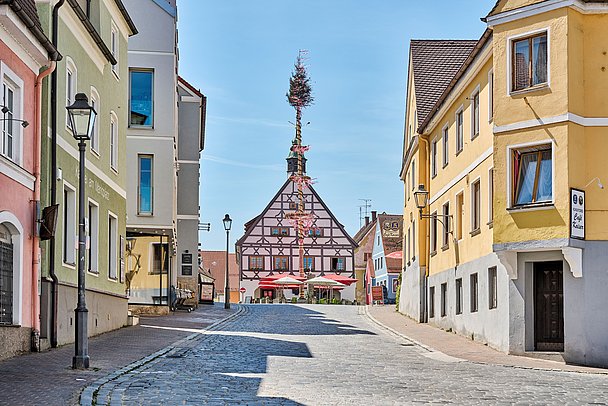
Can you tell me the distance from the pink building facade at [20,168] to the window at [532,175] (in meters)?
10.3

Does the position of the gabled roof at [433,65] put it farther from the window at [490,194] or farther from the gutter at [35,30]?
the gutter at [35,30]

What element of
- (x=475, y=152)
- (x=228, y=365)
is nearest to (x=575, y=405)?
(x=228, y=365)

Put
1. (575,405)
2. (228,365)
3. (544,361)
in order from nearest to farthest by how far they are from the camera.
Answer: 1. (575,405)
2. (228,365)
3. (544,361)

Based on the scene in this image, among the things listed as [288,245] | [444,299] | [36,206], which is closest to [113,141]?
Answer: [36,206]

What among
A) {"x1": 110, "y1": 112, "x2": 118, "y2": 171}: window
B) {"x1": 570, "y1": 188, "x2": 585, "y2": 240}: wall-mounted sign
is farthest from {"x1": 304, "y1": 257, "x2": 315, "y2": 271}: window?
{"x1": 570, "y1": 188, "x2": 585, "y2": 240}: wall-mounted sign

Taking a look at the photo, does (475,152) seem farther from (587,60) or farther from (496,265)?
(587,60)

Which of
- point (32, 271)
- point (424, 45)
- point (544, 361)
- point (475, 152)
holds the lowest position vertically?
point (544, 361)

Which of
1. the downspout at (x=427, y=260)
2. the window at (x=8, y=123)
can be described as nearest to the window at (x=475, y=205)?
the downspout at (x=427, y=260)

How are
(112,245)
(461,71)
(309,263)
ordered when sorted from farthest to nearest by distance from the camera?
(309,263), (112,245), (461,71)

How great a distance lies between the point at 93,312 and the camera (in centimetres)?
2444

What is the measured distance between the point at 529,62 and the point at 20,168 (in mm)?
11268

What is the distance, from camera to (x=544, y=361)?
833 inches

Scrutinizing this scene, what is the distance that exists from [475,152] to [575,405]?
14.4m

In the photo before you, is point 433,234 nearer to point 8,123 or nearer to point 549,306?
point 549,306
